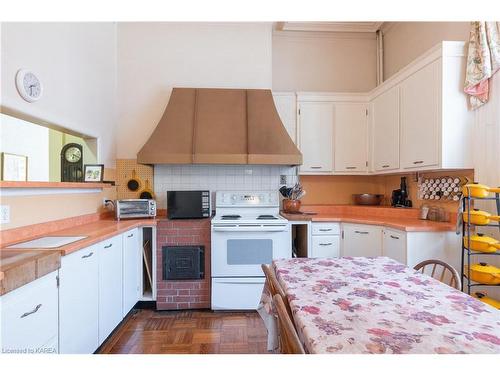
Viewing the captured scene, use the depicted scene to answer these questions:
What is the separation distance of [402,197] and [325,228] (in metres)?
1.06

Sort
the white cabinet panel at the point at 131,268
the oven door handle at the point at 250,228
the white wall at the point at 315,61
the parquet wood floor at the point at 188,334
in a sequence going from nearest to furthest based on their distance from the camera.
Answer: the parquet wood floor at the point at 188,334 → the white cabinet panel at the point at 131,268 → the oven door handle at the point at 250,228 → the white wall at the point at 315,61

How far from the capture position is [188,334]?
2.28 metres

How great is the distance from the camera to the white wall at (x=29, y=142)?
5.99 feet

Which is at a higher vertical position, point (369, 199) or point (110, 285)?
point (369, 199)

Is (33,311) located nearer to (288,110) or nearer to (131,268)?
(131,268)

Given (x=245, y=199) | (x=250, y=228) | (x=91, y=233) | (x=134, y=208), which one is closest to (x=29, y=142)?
(x=91, y=233)

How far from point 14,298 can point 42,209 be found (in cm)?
107

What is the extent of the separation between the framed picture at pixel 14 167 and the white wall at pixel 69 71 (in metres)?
0.33

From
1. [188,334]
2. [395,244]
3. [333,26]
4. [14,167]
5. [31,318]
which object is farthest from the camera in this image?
[333,26]

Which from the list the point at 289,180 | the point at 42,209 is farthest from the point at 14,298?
the point at 289,180

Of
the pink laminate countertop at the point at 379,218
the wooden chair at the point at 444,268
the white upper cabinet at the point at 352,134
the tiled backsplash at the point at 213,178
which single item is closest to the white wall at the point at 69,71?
the tiled backsplash at the point at 213,178

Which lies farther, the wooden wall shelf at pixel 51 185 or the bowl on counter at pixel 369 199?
the bowl on counter at pixel 369 199

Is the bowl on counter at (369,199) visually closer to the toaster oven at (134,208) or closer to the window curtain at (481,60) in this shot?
the window curtain at (481,60)

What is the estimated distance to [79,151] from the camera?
2.50 metres
